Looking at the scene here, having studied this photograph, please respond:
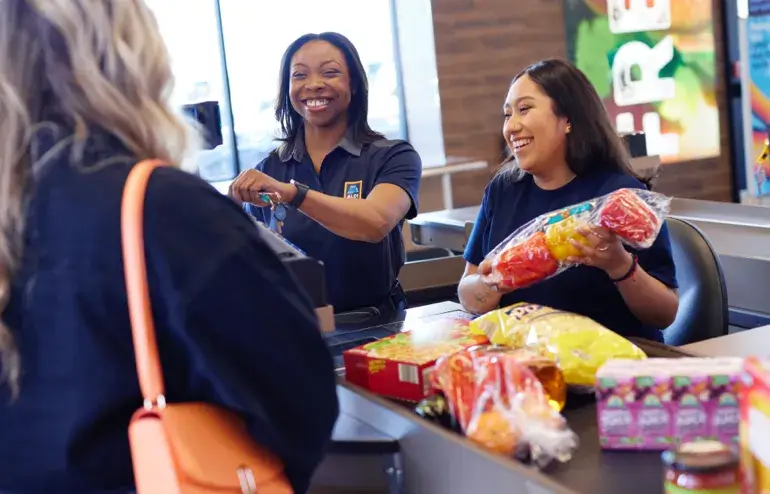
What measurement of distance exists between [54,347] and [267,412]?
229 mm

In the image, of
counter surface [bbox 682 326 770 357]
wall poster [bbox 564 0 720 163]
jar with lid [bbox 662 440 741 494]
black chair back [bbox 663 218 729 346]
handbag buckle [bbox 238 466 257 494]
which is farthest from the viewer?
wall poster [bbox 564 0 720 163]

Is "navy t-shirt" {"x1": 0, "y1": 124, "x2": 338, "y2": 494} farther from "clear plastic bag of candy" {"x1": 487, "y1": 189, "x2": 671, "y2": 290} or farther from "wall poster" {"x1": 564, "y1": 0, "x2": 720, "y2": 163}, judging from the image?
"wall poster" {"x1": 564, "y1": 0, "x2": 720, "y2": 163}

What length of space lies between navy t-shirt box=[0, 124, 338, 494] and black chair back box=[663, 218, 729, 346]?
1.27 m

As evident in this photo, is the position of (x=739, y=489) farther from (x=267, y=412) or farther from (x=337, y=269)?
(x=337, y=269)

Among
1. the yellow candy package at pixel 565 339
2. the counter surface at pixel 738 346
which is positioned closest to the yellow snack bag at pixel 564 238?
the yellow candy package at pixel 565 339

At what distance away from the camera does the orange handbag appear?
89cm

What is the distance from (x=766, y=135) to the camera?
5.48m

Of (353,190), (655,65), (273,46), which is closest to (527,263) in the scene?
(353,190)

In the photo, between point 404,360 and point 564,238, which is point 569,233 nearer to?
point 564,238

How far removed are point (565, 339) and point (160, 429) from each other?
61 centimetres

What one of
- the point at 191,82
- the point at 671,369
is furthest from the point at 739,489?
the point at 191,82

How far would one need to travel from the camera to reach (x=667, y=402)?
1041 millimetres

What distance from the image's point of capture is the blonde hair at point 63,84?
917 mm

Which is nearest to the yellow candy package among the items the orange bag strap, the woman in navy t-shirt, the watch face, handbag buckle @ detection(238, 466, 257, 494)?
the woman in navy t-shirt
